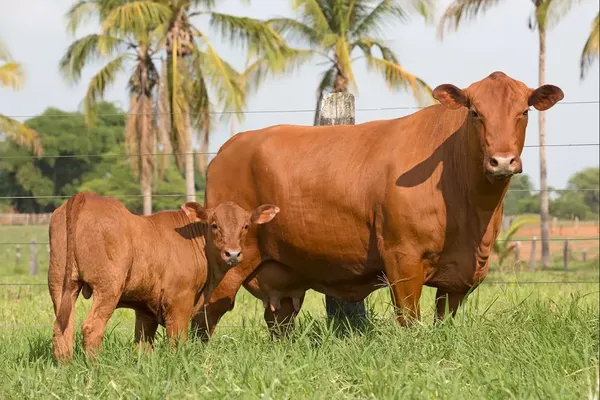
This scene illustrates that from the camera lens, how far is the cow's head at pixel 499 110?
18.5ft

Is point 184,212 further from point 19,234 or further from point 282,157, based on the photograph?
point 19,234

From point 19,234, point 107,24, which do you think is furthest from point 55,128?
point 107,24

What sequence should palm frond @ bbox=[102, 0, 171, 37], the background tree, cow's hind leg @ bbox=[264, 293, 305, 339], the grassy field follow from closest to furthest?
the grassy field, cow's hind leg @ bbox=[264, 293, 305, 339], palm frond @ bbox=[102, 0, 171, 37], the background tree

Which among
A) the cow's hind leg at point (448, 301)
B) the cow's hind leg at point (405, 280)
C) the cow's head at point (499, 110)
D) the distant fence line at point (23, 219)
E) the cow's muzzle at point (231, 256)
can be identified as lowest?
the distant fence line at point (23, 219)

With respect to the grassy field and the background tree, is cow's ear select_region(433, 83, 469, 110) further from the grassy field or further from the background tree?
the background tree

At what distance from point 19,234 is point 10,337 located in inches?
1851

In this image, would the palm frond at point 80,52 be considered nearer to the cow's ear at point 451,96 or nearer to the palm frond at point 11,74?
the palm frond at point 11,74

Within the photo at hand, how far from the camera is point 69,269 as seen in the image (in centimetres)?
588

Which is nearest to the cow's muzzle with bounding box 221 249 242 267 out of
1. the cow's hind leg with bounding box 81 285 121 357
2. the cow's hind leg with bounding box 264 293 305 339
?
the cow's hind leg with bounding box 81 285 121 357

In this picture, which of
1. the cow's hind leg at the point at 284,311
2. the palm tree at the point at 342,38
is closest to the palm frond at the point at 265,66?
the palm tree at the point at 342,38

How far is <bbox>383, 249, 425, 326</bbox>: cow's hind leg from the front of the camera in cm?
612

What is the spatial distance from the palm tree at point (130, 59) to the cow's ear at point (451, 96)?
22304mm

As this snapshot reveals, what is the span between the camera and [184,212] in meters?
6.96

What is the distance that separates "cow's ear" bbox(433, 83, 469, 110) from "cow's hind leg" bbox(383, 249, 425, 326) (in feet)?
3.34
